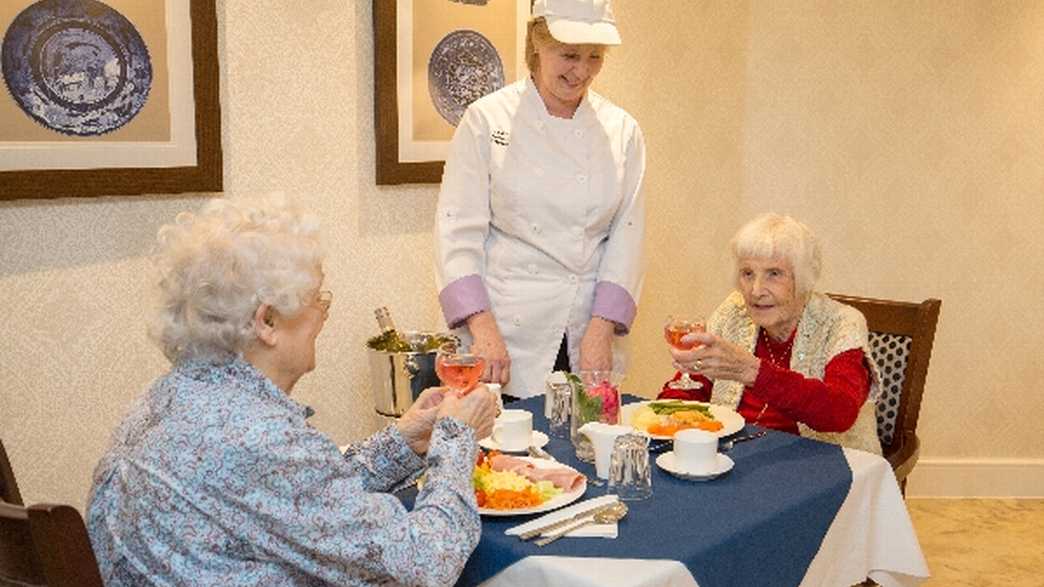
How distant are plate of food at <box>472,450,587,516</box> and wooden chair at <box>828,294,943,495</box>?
1.06m

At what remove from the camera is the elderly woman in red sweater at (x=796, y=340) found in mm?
2168

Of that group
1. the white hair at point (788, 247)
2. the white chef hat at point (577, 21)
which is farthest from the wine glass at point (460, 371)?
the white chef hat at point (577, 21)

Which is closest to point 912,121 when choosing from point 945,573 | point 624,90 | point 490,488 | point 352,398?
point 624,90

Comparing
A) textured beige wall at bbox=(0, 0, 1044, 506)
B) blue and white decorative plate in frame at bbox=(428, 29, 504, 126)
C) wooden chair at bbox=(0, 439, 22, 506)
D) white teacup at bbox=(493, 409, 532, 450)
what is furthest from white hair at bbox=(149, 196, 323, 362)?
textured beige wall at bbox=(0, 0, 1044, 506)

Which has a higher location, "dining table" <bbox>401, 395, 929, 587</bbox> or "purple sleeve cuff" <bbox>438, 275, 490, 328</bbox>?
"purple sleeve cuff" <bbox>438, 275, 490, 328</bbox>

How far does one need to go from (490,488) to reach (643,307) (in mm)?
2322

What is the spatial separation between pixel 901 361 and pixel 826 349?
0.34 meters

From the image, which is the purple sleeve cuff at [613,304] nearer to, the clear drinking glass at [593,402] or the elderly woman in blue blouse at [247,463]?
the clear drinking glass at [593,402]

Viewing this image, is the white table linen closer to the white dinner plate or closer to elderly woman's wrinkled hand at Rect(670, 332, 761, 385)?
elderly woman's wrinkled hand at Rect(670, 332, 761, 385)

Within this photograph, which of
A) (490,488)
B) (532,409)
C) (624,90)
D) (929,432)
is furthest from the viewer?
(929,432)

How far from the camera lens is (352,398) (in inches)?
121

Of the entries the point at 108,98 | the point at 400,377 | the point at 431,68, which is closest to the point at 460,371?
the point at 400,377

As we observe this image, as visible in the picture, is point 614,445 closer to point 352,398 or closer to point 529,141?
point 529,141

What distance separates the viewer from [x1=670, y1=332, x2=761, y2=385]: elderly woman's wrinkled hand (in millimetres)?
2055
